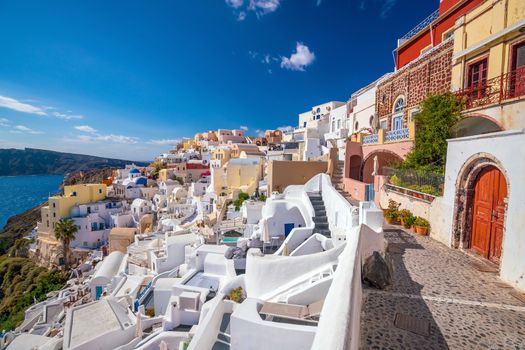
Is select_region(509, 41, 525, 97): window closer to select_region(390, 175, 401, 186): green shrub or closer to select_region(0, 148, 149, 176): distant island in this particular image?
select_region(390, 175, 401, 186): green shrub

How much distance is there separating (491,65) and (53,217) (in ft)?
151

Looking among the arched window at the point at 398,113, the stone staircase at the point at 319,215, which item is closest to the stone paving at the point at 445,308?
the stone staircase at the point at 319,215

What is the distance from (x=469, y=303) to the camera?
12.8 feet

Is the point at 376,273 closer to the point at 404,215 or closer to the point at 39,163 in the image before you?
the point at 404,215

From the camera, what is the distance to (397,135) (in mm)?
12258

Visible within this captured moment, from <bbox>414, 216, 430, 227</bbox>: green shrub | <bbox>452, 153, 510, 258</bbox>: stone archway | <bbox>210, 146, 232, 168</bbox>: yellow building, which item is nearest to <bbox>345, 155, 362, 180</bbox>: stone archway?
<bbox>414, 216, 430, 227</bbox>: green shrub

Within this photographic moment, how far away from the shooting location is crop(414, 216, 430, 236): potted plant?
7.43 meters

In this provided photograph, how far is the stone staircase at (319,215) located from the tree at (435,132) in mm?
4792

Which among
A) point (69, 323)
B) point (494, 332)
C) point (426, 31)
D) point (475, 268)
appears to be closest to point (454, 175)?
point (475, 268)

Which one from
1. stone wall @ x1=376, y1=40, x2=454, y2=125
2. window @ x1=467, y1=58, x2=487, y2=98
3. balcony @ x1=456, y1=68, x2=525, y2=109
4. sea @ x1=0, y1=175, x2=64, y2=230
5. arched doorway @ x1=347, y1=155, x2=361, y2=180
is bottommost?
sea @ x1=0, y1=175, x2=64, y2=230

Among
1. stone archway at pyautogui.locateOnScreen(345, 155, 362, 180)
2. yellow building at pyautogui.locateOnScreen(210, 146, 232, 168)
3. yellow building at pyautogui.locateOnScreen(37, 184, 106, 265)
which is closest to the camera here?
stone archway at pyautogui.locateOnScreen(345, 155, 362, 180)

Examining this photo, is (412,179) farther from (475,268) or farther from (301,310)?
(301,310)

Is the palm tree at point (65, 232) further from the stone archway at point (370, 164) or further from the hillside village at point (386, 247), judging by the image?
the stone archway at point (370, 164)

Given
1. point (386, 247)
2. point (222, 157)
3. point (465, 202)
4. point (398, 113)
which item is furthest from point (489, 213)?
point (222, 157)
